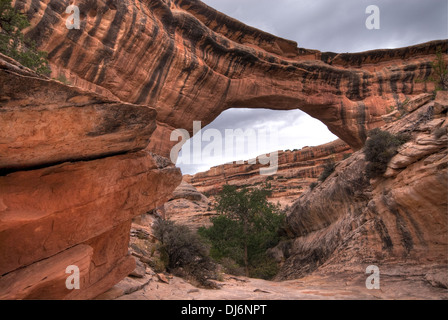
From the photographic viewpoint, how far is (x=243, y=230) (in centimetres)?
1659

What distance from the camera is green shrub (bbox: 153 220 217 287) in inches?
307

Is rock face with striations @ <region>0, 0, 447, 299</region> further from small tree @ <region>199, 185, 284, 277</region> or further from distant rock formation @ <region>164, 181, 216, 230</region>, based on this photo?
distant rock formation @ <region>164, 181, 216, 230</region>

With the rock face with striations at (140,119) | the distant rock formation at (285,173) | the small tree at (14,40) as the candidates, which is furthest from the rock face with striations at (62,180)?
the distant rock formation at (285,173)

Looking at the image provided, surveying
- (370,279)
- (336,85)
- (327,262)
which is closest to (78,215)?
(370,279)

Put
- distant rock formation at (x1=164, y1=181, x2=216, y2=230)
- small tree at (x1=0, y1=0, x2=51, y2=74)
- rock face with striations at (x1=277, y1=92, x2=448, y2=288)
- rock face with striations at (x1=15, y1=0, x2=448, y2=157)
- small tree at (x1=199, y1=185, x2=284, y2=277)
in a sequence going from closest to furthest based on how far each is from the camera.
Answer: small tree at (x1=0, y1=0, x2=51, y2=74)
rock face with striations at (x1=277, y1=92, x2=448, y2=288)
rock face with striations at (x1=15, y1=0, x2=448, y2=157)
small tree at (x1=199, y1=185, x2=284, y2=277)
distant rock formation at (x1=164, y1=181, x2=216, y2=230)

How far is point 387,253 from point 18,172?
10184 millimetres

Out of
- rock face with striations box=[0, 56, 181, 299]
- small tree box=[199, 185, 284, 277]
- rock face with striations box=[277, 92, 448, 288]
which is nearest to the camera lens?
rock face with striations box=[0, 56, 181, 299]

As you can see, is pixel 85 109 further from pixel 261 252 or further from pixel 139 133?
pixel 261 252

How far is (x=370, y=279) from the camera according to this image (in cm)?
848

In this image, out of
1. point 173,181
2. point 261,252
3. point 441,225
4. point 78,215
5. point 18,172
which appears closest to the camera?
point 18,172

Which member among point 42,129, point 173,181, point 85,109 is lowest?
point 173,181

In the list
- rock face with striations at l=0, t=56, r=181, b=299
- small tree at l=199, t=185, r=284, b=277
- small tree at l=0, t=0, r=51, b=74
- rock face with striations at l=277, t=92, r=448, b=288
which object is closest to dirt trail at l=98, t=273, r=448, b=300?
rock face with striations at l=277, t=92, r=448, b=288

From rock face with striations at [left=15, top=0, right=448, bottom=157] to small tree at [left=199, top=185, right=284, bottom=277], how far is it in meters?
5.18

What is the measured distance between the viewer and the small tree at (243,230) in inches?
606
